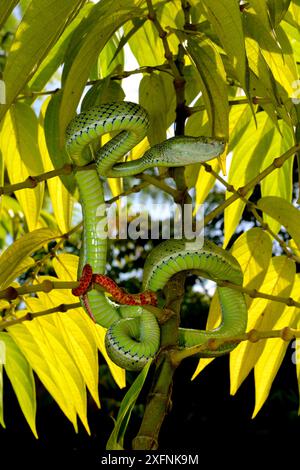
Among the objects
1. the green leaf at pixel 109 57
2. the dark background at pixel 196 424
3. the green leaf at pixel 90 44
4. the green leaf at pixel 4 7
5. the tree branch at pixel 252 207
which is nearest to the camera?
the green leaf at pixel 4 7

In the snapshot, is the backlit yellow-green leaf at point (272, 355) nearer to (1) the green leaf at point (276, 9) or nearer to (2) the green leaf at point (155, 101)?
(2) the green leaf at point (155, 101)

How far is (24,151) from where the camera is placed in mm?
957

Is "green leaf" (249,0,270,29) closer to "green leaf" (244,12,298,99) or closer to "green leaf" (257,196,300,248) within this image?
"green leaf" (244,12,298,99)

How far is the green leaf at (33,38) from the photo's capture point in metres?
0.61

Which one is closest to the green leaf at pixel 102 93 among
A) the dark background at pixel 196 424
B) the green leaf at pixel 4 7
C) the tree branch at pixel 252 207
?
the tree branch at pixel 252 207

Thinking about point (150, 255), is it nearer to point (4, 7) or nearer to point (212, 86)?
point (212, 86)

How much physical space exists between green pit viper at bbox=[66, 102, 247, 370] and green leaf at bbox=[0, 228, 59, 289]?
73mm

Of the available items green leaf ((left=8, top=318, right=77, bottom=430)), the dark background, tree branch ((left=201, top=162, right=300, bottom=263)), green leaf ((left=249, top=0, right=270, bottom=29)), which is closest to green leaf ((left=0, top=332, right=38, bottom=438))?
green leaf ((left=8, top=318, right=77, bottom=430))

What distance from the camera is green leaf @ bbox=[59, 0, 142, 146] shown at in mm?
682

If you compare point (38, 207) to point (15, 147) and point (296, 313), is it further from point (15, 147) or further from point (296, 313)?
point (296, 313)

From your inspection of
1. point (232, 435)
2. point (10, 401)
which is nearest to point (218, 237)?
point (232, 435)

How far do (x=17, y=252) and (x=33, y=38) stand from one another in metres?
0.32

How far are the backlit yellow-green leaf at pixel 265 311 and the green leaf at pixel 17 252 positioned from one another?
0.91 feet
